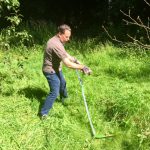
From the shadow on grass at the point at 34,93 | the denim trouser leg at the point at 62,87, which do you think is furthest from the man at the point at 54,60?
the shadow on grass at the point at 34,93

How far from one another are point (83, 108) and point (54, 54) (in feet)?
3.76

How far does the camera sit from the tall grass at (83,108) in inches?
231

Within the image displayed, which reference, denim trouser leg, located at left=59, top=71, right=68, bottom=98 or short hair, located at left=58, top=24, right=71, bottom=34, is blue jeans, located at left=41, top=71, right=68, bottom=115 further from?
short hair, located at left=58, top=24, right=71, bottom=34

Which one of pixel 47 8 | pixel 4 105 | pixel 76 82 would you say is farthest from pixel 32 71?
pixel 47 8

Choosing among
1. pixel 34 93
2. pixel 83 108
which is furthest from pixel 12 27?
pixel 83 108

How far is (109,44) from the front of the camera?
10609 millimetres

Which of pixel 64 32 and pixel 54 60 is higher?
pixel 64 32

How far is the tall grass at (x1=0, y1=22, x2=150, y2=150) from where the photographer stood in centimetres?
588

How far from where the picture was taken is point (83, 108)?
22.7ft

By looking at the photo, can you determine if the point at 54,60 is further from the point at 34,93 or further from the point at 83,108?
the point at 34,93

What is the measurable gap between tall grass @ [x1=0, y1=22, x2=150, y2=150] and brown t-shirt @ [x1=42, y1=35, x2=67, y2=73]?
755 mm

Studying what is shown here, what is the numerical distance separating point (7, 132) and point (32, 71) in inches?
111

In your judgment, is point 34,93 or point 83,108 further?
point 34,93

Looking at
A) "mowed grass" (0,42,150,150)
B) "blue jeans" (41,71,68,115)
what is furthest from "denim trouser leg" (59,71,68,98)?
"blue jeans" (41,71,68,115)
